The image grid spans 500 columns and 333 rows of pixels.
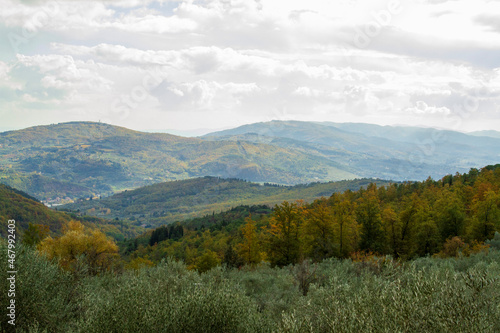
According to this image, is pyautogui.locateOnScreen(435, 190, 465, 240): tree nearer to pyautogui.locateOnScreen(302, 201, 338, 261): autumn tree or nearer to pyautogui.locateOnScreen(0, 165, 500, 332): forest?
pyautogui.locateOnScreen(0, 165, 500, 332): forest

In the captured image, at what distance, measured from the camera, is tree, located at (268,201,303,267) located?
160ft

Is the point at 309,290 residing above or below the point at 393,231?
above

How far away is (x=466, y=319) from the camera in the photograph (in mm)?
10781

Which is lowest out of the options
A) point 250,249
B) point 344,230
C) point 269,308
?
point 250,249

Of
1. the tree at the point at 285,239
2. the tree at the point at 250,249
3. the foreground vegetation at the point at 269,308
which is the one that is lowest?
the tree at the point at 250,249

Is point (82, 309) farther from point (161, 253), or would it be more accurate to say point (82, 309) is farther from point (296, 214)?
point (161, 253)

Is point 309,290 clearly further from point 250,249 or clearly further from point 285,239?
point 250,249

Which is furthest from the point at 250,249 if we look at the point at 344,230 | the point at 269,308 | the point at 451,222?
the point at 269,308

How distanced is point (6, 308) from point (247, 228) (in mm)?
44535

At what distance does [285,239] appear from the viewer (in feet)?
162

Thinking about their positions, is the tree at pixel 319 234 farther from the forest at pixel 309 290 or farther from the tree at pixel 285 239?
the tree at pixel 285 239

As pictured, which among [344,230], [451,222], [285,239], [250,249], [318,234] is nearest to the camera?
[344,230]

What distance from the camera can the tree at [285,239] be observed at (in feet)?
160

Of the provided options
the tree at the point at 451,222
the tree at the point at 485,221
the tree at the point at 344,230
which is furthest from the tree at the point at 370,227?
the tree at the point at 485,221
